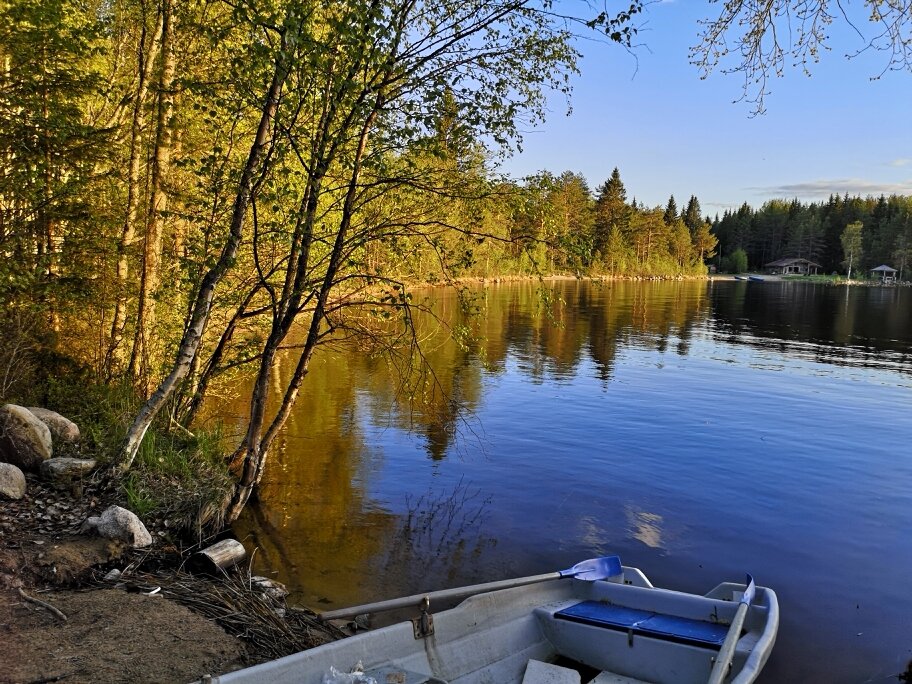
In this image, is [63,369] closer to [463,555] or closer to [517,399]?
[463,555]

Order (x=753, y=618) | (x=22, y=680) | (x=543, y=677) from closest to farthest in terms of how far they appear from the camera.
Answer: (x=22, y=680)
(x=543, y=677)
(x=753, y=618)

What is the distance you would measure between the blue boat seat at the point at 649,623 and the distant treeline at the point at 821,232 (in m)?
134

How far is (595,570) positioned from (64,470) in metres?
5.79

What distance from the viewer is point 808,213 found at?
140 meters

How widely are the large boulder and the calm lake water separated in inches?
102

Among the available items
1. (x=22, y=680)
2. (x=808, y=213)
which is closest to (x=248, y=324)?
(x=22, y=680)

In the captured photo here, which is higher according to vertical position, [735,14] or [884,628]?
[735,14]

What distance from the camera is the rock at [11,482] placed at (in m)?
6.51

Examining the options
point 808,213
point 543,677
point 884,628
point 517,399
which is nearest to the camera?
point 543,677

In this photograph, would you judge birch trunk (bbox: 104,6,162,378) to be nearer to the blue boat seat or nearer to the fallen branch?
the fallen branch

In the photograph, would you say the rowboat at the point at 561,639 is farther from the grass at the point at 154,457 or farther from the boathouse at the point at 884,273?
the boathouse at the point at 884,273

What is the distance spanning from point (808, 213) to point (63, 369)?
508ft

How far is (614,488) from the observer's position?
10984 millimetres

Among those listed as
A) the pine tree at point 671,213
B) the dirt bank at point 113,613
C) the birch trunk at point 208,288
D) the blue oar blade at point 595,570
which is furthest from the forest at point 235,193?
the pine tree at point 671,213
